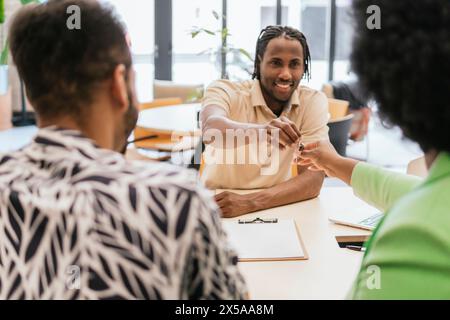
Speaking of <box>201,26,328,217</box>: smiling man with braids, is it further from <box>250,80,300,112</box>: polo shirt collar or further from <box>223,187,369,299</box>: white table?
<box>223,187,369,299</box>: white table

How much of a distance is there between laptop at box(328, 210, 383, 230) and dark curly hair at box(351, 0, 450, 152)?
3.65ft

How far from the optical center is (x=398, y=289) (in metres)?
0.88

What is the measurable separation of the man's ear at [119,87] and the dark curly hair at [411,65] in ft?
1.30

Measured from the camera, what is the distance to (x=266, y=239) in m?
1.84

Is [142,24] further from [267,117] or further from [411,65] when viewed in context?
[411,65]

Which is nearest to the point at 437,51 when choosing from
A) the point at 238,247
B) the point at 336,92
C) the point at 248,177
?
the point at 238,247

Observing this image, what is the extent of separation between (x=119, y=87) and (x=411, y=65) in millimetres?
480

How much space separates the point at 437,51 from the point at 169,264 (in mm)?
500

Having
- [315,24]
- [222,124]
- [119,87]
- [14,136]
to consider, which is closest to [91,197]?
[119,87]

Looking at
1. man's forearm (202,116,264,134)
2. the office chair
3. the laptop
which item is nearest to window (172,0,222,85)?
the office chair

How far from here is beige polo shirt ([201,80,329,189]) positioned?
253cm

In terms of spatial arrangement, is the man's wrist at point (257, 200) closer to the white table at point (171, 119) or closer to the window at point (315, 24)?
the white table at point (171, 119)
